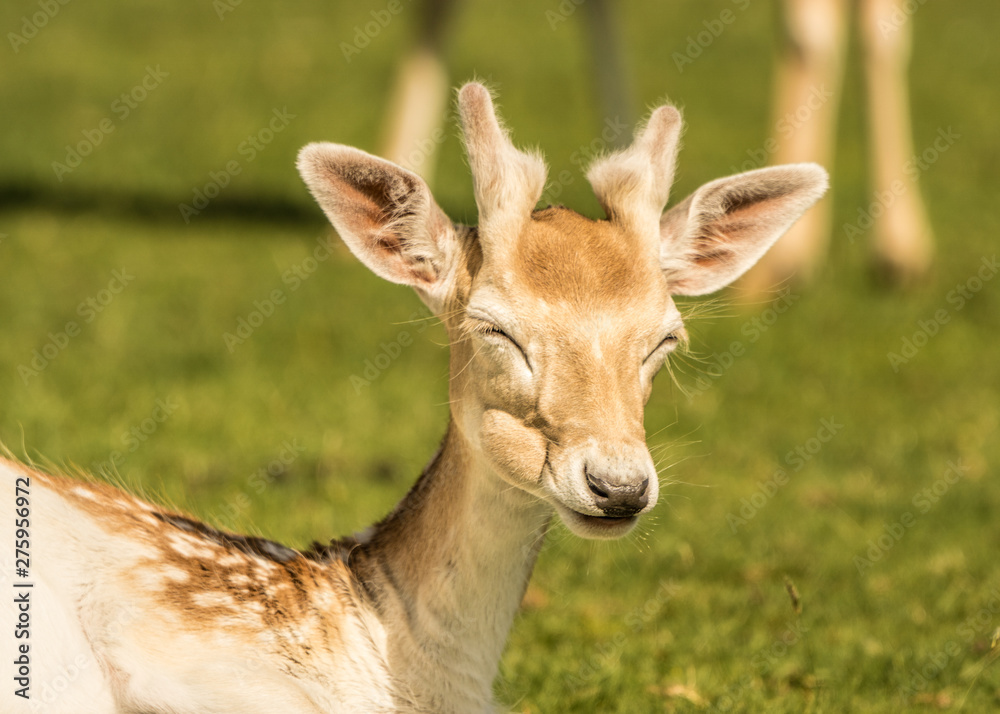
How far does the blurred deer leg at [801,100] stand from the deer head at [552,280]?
5922mm

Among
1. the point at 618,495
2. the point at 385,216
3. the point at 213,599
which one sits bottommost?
the point at 213,599

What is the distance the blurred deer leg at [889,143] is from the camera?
1043 centimetres

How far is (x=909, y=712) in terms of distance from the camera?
438cm

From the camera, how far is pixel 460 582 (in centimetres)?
360

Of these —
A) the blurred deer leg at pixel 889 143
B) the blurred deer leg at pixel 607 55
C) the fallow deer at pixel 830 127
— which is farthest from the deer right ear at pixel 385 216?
the blurred deer leg at pixel 889 143

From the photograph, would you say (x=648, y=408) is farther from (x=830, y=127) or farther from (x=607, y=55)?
(x=607, y=55)

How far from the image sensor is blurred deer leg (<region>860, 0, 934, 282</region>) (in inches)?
411

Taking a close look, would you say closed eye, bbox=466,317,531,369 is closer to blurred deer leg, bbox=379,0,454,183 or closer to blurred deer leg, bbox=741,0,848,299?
blurred deer leg, bbox=741,0,848,299

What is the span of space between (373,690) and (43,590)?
3.00 feet

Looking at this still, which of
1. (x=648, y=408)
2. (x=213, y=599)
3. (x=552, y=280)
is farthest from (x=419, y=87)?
(x=213, y=599)

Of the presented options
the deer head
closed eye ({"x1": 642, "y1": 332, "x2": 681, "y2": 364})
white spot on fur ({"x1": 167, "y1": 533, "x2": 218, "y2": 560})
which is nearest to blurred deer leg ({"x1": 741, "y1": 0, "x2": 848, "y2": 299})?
the deer head

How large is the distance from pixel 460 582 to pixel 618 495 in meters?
0.77

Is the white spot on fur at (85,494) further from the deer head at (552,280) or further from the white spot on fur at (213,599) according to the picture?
the deer head at (552,280)

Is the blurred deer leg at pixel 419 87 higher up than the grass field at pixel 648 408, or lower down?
higher up
